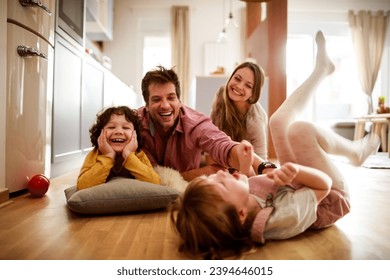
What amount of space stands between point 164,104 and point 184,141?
0.54 ft

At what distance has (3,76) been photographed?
1.19 m

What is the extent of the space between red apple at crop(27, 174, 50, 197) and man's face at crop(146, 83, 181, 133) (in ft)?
1.54

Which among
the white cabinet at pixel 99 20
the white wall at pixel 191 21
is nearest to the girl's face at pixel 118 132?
the white cabinet at pixel 99 20

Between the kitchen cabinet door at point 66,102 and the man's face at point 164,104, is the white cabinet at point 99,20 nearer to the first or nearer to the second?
the kitchen cabinet door at point 66,102

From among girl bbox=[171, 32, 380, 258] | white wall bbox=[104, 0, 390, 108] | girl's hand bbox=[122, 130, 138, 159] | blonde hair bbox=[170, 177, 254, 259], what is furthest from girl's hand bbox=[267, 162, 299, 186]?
white wall bbox=[104, 0, 390, 108]

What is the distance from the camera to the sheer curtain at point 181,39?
4730mm

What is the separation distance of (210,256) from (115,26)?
173 inches

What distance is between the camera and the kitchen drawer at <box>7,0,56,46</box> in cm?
121

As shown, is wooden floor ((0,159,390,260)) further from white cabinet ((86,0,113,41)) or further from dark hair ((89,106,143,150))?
white cabinet ((86,0,113,41))

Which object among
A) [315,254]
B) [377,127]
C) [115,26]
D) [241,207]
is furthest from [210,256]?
[115,26]

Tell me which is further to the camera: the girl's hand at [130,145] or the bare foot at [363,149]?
the girl's hand at [130,145]

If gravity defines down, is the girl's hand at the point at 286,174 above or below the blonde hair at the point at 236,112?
below

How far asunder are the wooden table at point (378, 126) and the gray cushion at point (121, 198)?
2.31 meters

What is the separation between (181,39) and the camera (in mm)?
4730
